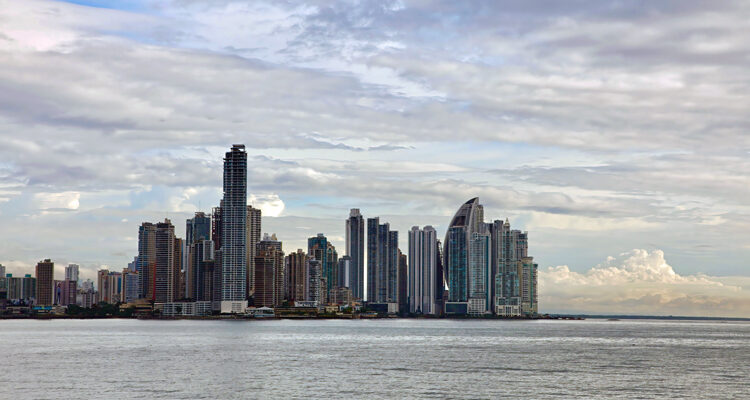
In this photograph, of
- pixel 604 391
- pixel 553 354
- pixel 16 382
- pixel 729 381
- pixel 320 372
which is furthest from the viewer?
pixel 553 354

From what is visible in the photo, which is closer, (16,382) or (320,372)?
(16,382)

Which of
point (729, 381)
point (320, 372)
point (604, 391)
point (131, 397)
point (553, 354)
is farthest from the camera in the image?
point (553, 354)

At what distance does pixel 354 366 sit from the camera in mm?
134000

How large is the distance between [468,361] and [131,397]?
6670 centimetres

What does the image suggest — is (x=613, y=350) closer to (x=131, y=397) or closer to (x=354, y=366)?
(x=354, y=366)

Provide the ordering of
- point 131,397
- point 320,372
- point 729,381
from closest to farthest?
point 131,397 < point 729,381 < point 320,372

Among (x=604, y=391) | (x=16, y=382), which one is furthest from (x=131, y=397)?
(x=604, y=391)

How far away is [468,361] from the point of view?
145750 mm

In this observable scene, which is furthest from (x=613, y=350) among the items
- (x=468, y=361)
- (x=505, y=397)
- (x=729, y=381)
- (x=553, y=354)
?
(x=505, y=397)

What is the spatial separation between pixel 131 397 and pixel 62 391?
10905mm

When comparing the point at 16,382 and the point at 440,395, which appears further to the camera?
the point at 16,382

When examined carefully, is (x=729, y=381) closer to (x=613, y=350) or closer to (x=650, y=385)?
(x=650, y=385)

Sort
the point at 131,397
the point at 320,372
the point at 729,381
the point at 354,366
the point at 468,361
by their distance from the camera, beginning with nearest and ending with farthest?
the point at 131,397 < the point at 729,381 < the point at 320,372 < the point at 354,366 < the point at 468,361

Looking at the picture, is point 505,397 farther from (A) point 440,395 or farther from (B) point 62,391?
(B) point 62,391
